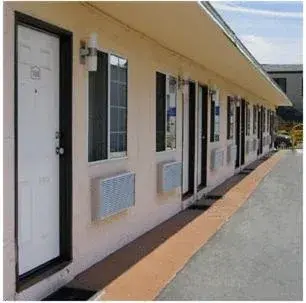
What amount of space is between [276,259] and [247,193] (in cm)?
565

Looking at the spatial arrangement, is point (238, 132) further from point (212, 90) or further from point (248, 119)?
point (212, 90)

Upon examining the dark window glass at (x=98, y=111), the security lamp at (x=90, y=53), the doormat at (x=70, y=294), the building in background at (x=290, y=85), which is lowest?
the doormat at (x=70, y=294)

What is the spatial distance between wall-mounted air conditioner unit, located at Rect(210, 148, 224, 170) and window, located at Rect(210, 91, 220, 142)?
0.29 m

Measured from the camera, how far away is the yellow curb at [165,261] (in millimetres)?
4723

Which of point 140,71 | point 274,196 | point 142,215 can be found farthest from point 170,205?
point 274,196

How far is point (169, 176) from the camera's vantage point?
320 inches

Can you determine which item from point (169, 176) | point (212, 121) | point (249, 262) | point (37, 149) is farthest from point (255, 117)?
point (37, 149)

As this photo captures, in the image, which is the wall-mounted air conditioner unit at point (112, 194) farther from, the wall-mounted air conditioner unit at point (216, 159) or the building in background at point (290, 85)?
the building in background at point (290, 85)

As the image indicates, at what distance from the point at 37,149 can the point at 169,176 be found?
3752mm

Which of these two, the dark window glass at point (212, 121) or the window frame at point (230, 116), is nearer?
the dark window glass at point (212, 121)

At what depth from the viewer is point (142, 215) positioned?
280 inches

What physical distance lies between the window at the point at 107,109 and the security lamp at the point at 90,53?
0.83ft

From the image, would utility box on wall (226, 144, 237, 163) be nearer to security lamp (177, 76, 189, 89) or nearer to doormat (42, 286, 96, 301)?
security lamp (177, 76, 189, 89)

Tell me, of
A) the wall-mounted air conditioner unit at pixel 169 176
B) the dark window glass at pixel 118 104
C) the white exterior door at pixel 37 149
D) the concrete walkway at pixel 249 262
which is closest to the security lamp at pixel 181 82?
the wall-mounted air conditioner unit at pixel 169 176
